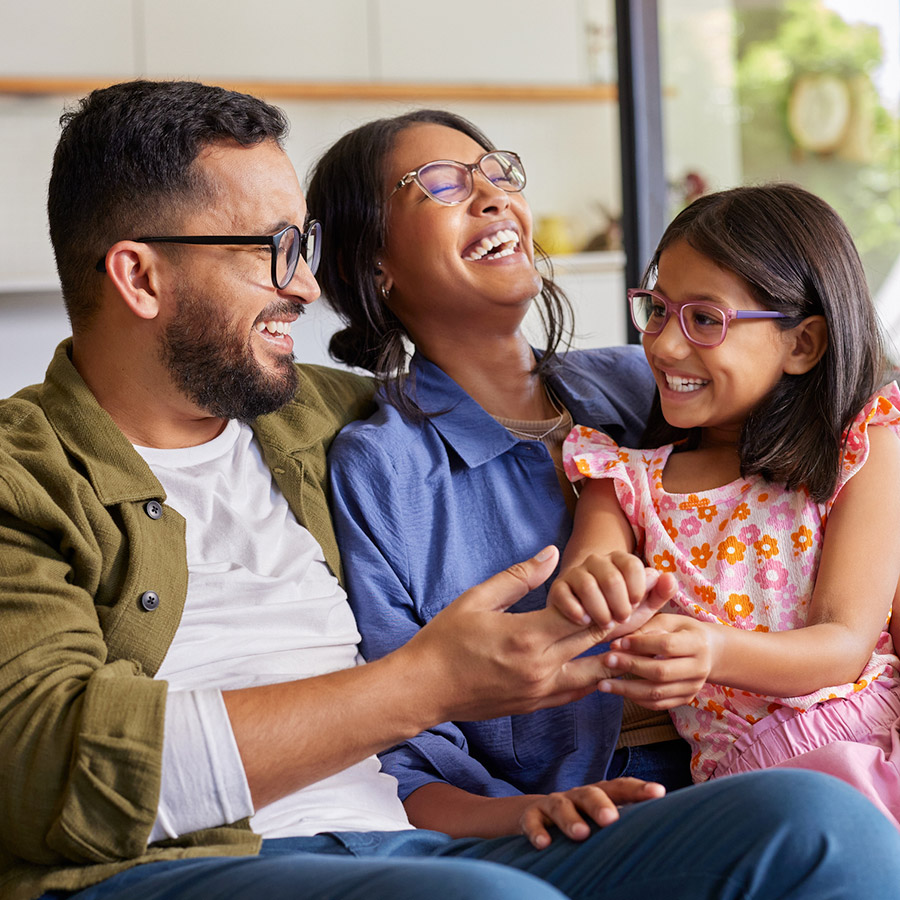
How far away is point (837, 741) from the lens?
1.42 m

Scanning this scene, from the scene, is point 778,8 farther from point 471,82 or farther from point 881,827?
point 881,827

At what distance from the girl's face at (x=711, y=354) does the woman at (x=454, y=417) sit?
24cm

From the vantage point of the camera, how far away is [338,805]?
1.35m

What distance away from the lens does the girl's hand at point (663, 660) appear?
1.27 meters

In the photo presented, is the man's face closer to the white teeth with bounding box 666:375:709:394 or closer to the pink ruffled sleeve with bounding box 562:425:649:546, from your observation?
the pink ruffled sleeve with bounding box 562:425:649:546

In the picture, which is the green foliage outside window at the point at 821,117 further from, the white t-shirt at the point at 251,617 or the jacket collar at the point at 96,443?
the jacket collar at the point at 96,443

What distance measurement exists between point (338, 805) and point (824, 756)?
1.96ft

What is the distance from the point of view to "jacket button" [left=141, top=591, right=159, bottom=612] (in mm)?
1314

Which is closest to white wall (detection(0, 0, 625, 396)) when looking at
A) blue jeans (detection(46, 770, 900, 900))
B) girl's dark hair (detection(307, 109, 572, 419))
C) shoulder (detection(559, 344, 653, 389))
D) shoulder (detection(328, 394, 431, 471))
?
girl's dark hair (detection(307, 109, 572, 419))

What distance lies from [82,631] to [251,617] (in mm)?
221

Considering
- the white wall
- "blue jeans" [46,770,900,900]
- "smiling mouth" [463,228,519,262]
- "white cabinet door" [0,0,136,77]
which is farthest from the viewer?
the white wall

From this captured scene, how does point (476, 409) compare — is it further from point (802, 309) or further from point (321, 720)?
point (321, 720)

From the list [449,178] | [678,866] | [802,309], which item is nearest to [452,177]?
[449,178]

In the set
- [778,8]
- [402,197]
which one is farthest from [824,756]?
[778,8]
